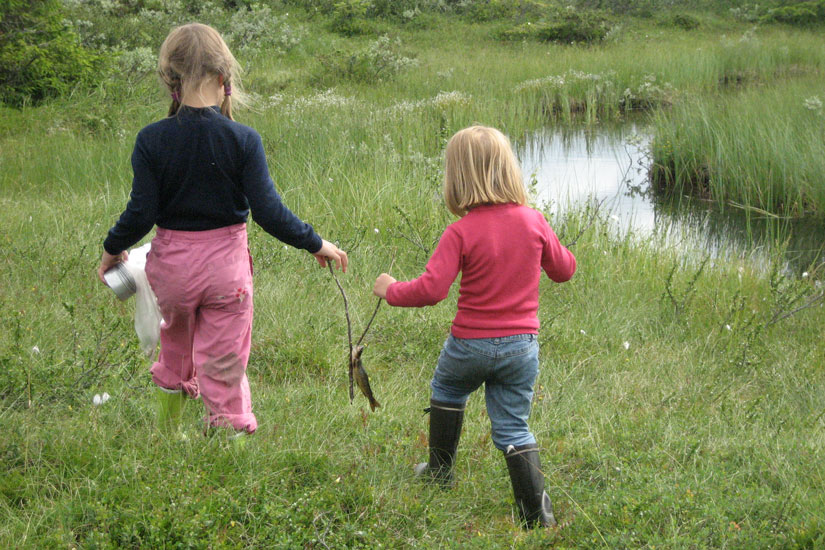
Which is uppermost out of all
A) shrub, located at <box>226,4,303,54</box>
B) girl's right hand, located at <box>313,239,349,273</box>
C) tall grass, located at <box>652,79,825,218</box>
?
girl's right hand, located at <box>313,239,349,273</box>

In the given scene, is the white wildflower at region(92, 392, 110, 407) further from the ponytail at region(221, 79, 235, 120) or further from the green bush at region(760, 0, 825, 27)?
the green bush at region(760, 0, 825, 27)

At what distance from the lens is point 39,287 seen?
16.2 feet

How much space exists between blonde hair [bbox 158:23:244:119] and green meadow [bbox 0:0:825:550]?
1.31m

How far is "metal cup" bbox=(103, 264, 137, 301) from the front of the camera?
10.6 ft

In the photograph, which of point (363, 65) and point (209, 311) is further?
point (363, 65)

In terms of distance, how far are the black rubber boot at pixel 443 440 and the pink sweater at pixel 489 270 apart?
344 millimetres

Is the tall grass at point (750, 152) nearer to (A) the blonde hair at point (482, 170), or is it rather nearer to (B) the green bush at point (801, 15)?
(A) the blonde hair at point (482, 170)

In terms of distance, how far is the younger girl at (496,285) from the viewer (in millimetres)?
2936

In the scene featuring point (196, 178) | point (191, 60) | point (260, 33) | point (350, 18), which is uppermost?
point (191, 60)

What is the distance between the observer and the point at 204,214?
3021 mm

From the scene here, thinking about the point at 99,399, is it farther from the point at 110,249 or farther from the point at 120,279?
the point at 110,249

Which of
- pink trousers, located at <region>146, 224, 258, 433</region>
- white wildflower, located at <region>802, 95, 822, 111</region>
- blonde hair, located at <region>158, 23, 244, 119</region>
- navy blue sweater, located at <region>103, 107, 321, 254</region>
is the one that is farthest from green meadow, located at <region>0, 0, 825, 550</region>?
blonde hair, located at <region>158, 23, 244, 119</region>

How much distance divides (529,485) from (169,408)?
4.80ft

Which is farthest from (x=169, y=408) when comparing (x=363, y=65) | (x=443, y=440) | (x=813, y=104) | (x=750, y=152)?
(x=363, y=65)
